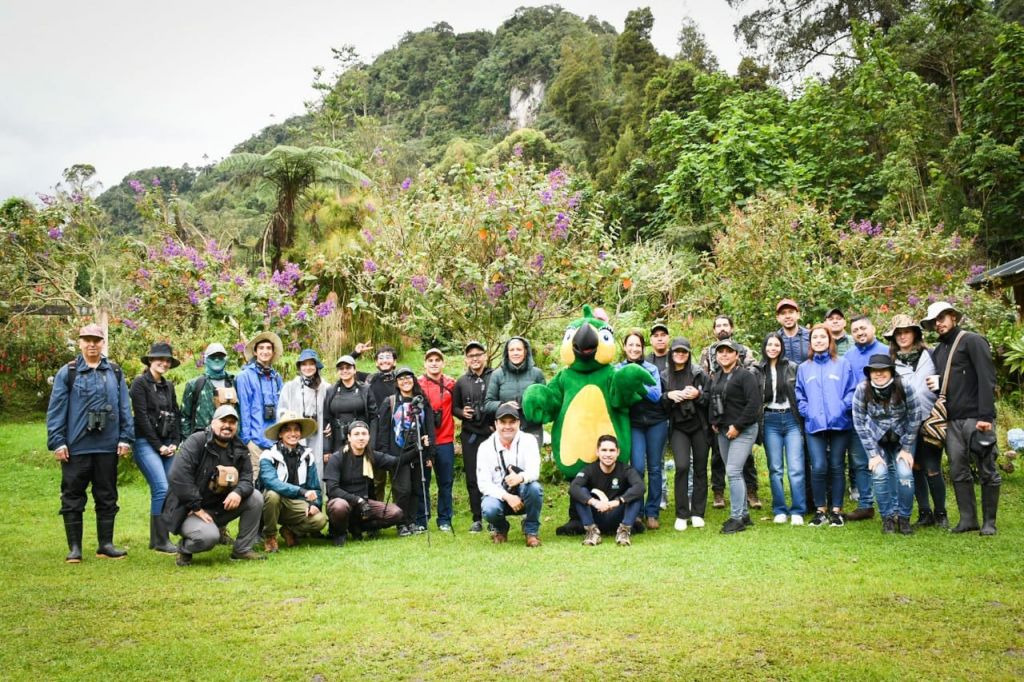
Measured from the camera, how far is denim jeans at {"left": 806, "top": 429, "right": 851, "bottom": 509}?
723 centimetres

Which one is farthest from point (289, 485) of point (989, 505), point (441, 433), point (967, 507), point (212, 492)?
point (989, 505)

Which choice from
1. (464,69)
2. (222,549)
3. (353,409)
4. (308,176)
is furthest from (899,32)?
(464,69)

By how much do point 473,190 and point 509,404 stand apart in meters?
4.19

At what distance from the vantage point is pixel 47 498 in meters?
10.1

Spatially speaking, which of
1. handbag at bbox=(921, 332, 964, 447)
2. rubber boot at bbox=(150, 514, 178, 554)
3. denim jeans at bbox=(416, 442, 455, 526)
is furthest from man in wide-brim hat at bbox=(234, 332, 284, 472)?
handbag at bbox=(921, 332, 964, 447)

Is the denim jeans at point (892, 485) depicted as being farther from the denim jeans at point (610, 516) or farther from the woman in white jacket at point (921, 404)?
the denim jeans at point (610, 516)

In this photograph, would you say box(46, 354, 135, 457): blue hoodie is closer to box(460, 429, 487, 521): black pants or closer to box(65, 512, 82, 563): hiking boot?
box(65, 512, 82, 563): hiking boot

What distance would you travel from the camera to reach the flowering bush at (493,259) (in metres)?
9.97

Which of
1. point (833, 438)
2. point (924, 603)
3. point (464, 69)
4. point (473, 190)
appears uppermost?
point (464, 69)

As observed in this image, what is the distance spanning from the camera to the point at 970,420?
657 cm

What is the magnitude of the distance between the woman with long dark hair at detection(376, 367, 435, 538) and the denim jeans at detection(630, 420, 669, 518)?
202cm

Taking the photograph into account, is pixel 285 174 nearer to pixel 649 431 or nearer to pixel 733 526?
pixel 649 431

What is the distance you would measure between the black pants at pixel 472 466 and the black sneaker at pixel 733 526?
7.82 feet

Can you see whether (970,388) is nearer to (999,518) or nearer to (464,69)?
(999,518)
